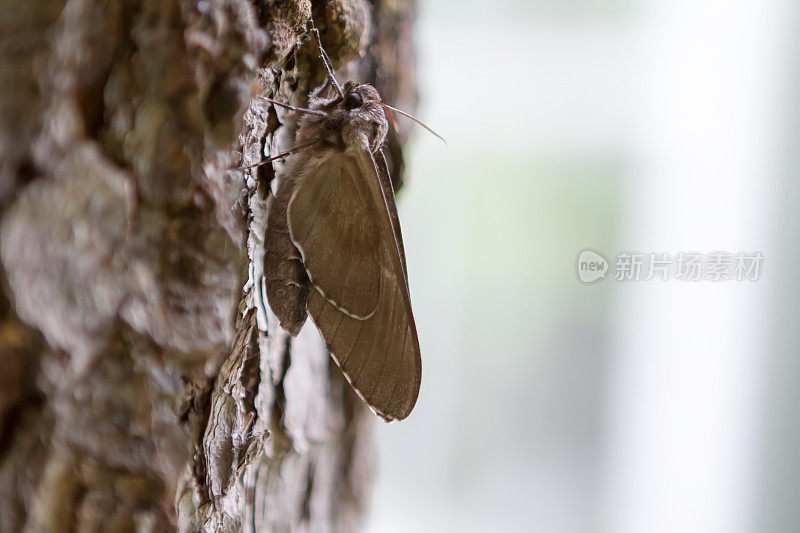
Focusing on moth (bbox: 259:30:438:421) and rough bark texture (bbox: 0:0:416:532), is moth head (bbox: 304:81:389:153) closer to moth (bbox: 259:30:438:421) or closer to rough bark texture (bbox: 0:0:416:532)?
moth (bbox: 259:30:438:421)

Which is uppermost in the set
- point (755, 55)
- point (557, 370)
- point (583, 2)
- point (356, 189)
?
point (583, 2)

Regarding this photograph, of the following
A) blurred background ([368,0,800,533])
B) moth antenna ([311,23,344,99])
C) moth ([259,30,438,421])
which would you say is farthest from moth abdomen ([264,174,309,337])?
blurred background ([368,0,800,533])

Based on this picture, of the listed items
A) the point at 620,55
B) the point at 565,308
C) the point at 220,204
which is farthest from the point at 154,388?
the point at 620,55

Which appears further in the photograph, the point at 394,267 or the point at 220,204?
the point at 394,267

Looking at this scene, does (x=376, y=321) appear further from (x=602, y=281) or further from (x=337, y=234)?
(x=602, y=281)

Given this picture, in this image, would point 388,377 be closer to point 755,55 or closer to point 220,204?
point 220,204

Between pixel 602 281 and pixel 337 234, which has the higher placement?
pixel 337 234

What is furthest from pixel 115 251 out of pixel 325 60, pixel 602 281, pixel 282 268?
pixel 602 281
